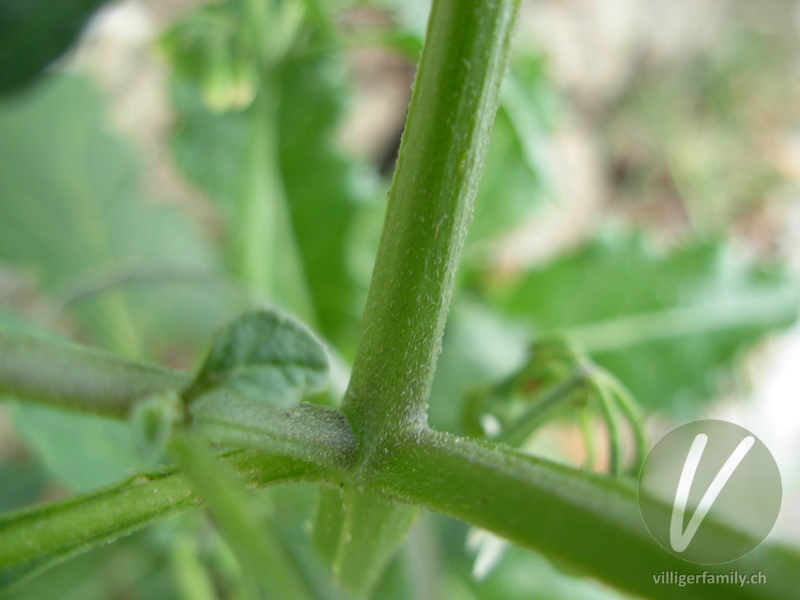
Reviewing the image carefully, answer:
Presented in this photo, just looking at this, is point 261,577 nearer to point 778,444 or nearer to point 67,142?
point 67,142

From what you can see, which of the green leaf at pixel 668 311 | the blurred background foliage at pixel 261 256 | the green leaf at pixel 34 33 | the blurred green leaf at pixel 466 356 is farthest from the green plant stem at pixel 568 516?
the green leaf at pixel 668 311

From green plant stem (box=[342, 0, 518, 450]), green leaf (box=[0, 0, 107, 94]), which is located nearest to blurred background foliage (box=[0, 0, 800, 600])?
green leaf (box=[0, 0, 107, 94])

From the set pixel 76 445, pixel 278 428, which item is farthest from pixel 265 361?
pixel 76 445

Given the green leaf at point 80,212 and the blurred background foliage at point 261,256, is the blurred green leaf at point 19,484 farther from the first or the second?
the green leaf at point 80,212

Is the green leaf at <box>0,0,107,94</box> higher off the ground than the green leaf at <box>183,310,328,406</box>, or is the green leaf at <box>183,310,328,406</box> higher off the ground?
the green leaf at <box>0,0,107,94</box>

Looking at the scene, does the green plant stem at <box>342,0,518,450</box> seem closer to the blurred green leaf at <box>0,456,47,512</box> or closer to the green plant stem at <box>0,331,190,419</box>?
the green plant stem at <box>0,331,190,419</box>

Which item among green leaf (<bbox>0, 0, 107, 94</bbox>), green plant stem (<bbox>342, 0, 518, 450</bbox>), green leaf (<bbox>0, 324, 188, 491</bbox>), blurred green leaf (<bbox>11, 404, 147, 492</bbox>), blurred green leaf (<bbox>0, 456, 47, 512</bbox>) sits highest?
green leaf (<bbox>0, 0, 107, 94</bbox>)

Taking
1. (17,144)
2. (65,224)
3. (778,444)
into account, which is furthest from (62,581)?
(778,444)
